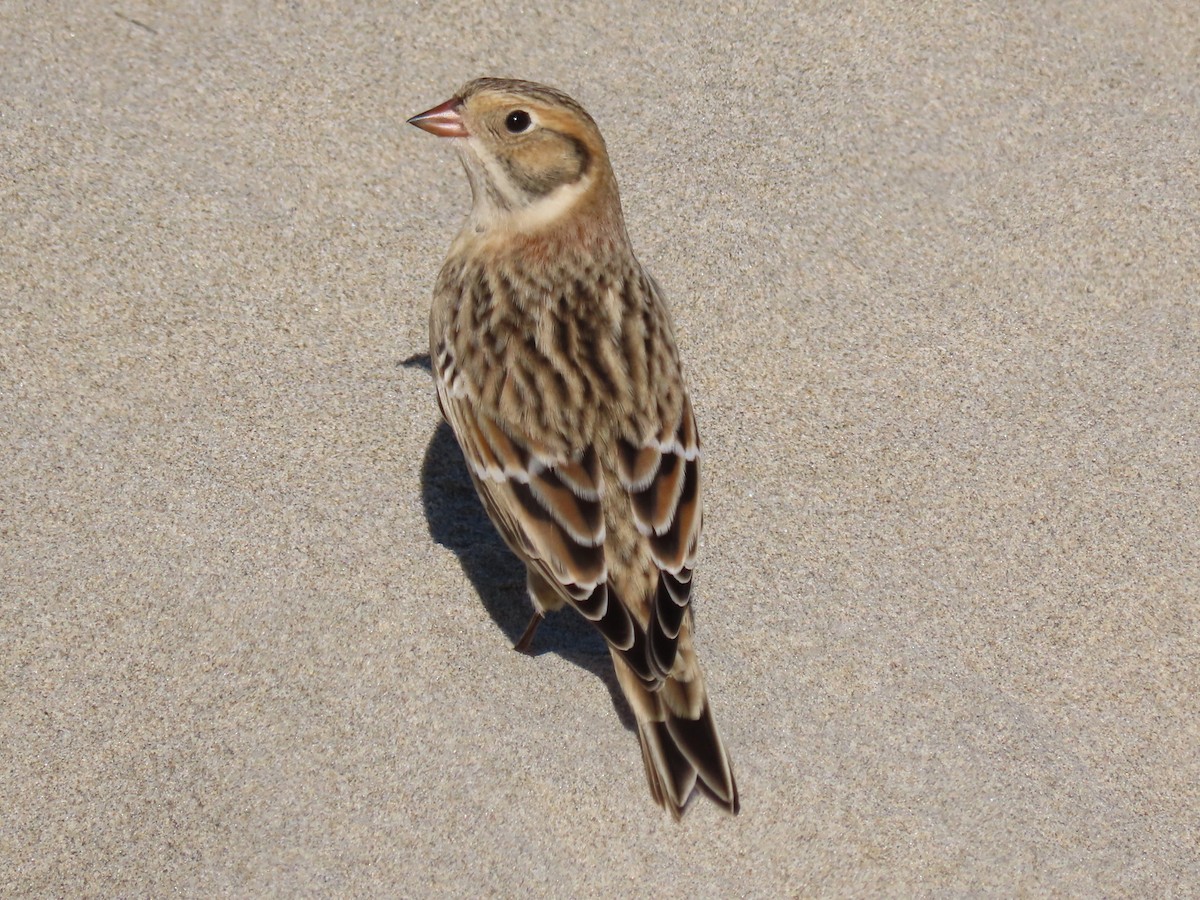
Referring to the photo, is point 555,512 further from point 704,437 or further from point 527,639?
point 704,437

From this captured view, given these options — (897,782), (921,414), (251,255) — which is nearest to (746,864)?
(897,782)

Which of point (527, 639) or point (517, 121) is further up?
point (517, 121)

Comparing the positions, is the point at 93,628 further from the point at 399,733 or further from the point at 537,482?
the point at 537,482

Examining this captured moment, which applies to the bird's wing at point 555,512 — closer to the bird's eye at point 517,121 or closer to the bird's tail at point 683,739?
the bird's tail at point 683,739

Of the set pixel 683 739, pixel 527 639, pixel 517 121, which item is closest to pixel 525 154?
pixel 517 121

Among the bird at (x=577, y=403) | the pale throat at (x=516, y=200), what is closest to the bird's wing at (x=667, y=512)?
the bird at (x=577, y=403)

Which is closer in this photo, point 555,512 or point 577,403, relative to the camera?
point 555,512

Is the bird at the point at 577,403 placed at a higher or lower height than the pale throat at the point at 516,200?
lower
